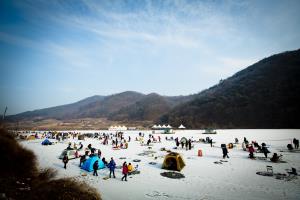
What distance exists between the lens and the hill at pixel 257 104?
7762cm

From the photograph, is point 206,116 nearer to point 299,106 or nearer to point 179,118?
point 179,118

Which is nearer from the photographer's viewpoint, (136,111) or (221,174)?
(221,174)

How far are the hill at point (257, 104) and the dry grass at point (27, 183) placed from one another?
78.9m

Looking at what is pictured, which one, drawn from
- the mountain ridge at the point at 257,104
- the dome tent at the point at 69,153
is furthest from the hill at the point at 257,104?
the dome tent at the point at 69,153

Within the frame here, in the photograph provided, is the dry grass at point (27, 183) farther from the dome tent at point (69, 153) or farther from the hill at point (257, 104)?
the hill at point (257, 104)

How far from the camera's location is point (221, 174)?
1331 cm

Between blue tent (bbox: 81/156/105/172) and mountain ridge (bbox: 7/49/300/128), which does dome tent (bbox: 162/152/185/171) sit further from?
mountain ridge (bbox: 7/49/300/128)

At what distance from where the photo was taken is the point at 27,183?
9.73 meters

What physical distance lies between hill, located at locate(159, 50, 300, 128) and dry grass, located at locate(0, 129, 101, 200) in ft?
259

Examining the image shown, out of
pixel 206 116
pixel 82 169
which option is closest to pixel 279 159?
pixel 82 169

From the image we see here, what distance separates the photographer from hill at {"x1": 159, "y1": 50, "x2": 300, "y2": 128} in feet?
255

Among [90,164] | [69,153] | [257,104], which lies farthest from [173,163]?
[257,104]

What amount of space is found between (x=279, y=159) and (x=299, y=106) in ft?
246

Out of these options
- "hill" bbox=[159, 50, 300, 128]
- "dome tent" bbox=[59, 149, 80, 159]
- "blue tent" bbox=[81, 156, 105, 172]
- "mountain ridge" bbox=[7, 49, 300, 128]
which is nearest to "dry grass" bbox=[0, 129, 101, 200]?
"blue tent" bbox=[81, 156, 105, 172]
